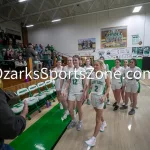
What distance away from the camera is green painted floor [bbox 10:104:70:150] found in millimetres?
2303

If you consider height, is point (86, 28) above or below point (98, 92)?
above

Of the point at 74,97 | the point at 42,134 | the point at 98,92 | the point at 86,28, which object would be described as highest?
the point at 86,28

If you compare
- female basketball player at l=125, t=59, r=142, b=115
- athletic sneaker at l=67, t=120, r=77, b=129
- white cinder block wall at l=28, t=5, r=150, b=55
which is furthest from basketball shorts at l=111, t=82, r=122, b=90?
white cinder block wall at l=28, t=5, r=150, b=55

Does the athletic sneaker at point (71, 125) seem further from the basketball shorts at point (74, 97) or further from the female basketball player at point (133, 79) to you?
the female basketball player at point (133, 79)

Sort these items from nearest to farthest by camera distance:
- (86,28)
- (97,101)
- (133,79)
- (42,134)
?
(97,101) < (42,134) < (133,79) < (86,28)

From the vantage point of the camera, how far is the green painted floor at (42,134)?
2303 mm

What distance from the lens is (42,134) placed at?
8.72 feet

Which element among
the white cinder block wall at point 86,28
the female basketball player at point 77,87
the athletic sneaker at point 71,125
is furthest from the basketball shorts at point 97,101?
the white cinder block wall at point 86,28

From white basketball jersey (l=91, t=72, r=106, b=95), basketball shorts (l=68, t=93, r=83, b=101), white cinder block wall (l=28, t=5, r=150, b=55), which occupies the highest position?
white cinder block wall (l=28, t=5, r=150, b=55)

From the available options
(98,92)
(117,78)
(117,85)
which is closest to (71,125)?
(98,92)

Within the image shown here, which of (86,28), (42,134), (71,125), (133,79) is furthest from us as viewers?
(86,28)

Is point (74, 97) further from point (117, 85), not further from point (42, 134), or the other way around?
point (117, 85)

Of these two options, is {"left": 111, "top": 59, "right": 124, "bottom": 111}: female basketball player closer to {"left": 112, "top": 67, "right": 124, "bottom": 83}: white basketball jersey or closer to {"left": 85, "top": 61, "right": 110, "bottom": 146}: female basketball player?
{"left": 112, "top": 67, "right": 124, "bottom": 83}: white basketball jersey

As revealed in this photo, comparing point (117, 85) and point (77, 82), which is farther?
point (117, 85)
